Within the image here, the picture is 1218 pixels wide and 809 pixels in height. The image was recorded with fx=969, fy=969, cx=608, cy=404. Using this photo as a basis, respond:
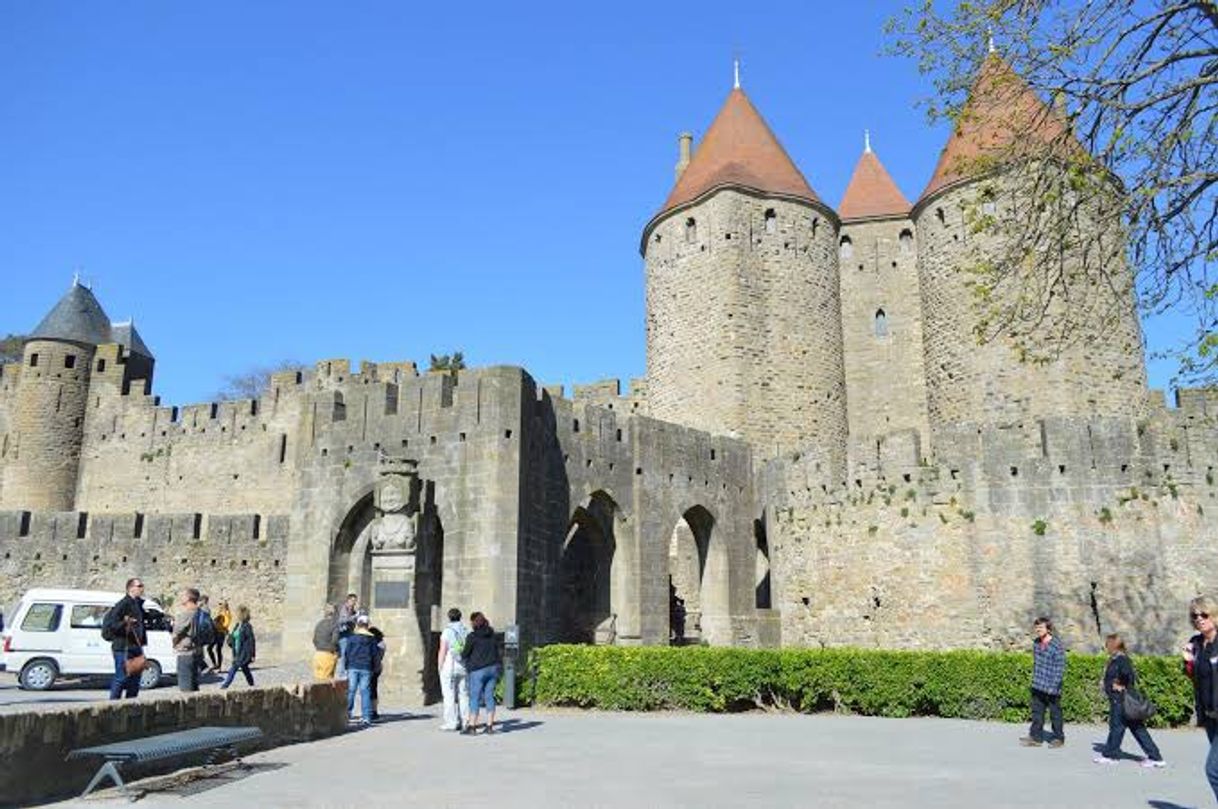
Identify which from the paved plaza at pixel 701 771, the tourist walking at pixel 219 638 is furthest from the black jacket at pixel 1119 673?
the tourist walking at pixel 219 638

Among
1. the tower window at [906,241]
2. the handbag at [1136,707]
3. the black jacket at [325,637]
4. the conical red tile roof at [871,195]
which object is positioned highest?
the conical red tile roof at [871,195]

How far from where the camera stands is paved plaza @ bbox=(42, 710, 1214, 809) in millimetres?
6934

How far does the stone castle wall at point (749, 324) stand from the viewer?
24969 mm

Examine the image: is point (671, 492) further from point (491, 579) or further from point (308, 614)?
point (308, 614)

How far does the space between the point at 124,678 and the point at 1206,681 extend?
32.3 feet

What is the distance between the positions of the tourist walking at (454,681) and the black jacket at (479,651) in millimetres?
172

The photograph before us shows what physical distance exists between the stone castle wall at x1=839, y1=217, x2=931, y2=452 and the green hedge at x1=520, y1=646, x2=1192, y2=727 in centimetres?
1397

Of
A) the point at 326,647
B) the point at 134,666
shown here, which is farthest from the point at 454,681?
the point at 134,666

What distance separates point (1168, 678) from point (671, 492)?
10.2 metres

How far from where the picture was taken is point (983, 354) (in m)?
24.1

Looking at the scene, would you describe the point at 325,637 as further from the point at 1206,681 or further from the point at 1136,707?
the point at 1206,681

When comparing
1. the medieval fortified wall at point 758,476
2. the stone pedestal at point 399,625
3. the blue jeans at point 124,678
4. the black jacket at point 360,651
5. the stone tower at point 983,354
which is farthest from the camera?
the stone tower at point 983,354

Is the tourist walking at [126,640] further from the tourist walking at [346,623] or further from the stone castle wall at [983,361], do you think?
the stone castle wall at [983,361]

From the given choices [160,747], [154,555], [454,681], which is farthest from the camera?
[154,555]
